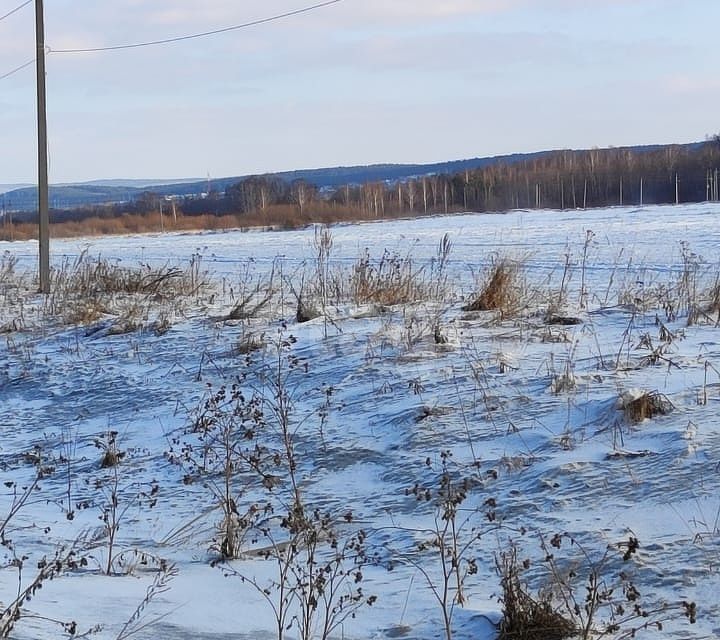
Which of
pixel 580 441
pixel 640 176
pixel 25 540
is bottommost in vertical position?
pixel 25 540

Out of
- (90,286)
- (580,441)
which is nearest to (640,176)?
(90,286)

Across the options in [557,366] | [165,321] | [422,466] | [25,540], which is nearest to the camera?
[25,540]

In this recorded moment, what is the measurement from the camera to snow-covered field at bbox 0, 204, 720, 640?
4246mm

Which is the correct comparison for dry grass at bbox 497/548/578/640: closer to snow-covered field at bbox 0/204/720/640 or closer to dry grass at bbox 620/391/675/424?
snow-covered field at bbox 0/204/720/640

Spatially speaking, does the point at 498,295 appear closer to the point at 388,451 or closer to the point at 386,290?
the point at 386,290

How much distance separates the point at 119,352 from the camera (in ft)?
32.9

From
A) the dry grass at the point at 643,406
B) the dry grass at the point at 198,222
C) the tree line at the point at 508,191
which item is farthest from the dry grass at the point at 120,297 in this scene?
the tree line at the point at 508,191

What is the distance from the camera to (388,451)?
6152 mm

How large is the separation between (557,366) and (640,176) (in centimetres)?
9549

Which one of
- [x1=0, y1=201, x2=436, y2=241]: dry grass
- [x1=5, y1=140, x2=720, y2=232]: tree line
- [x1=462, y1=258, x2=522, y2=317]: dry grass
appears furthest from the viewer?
[x1=5, y1=140, x2=720, y2=232]: tree line

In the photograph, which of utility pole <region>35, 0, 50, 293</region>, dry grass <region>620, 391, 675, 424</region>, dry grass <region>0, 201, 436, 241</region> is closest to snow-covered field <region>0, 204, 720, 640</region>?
dry grass <region>620, 391, 675, 424</region>

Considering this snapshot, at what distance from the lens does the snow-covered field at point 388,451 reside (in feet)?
13.9

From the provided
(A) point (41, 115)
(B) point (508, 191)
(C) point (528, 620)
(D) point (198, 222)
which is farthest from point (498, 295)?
(B) point (508, 191)

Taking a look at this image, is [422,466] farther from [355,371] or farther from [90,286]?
[90,286]
